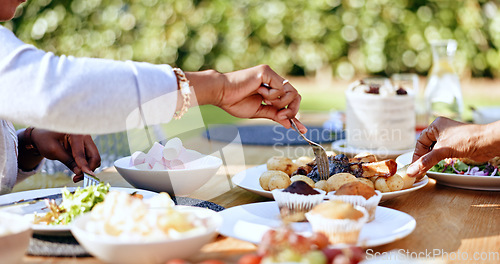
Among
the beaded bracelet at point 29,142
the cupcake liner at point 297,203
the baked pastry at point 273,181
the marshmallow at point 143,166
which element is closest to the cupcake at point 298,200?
the cupcake liner at point 297,203

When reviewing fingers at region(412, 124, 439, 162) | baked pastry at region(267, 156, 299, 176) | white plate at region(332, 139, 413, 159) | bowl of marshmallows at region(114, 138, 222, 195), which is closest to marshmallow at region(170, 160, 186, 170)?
bowl of marshmallows at region(114, 138, 222, 195)

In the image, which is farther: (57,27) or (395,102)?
(57,27)

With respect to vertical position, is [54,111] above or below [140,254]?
above

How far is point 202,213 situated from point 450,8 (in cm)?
634

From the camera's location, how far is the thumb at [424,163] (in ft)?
4.99

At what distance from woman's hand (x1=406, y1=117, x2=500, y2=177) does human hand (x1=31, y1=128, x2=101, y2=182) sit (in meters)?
0.92

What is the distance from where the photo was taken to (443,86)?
2908 millimetres

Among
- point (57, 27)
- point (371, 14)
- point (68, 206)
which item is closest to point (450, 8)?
point (371, 14)

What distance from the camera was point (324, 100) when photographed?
6.57 m

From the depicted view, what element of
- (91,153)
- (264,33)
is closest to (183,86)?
(91,153)

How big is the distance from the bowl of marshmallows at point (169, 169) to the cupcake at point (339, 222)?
0.51 meters

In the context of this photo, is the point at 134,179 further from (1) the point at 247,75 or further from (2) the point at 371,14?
(2) the point at 371,14

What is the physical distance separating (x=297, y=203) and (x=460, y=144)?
555 millimetres

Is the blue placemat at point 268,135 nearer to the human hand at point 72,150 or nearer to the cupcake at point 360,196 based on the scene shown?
the human hand at point 72,150
